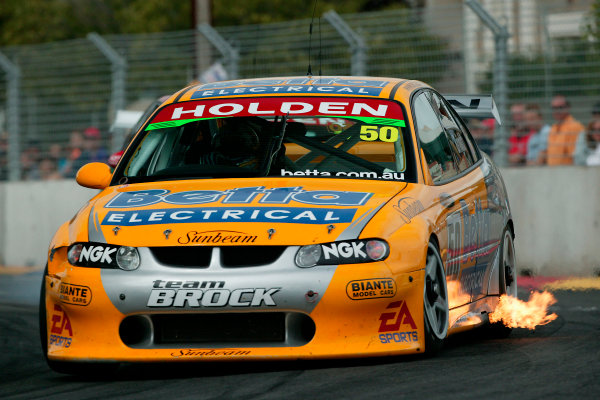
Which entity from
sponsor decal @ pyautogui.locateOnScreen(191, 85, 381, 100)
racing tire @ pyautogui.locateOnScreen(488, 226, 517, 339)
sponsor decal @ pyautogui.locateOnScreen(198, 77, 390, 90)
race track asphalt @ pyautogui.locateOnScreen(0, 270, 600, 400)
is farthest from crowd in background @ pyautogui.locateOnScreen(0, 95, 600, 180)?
sponsor decal @ pyautogui.locateOnScreen(191, 85, 381, 100)

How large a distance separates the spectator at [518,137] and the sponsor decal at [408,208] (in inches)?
271

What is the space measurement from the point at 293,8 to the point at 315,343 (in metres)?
43.8

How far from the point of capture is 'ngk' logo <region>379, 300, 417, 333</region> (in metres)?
5.81

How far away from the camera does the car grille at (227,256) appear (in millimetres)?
5789

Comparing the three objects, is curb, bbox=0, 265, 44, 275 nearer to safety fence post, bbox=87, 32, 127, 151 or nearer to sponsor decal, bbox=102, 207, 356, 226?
safety fence post, bbox=87, 32, 127, 151

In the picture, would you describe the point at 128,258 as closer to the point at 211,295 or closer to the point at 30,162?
the point at 211,295

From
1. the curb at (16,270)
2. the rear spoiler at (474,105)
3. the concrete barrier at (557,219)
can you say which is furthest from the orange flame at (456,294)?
the curb at (16,270)

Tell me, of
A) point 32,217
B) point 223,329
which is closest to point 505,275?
point 223,329

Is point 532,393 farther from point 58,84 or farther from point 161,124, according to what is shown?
point 58,84

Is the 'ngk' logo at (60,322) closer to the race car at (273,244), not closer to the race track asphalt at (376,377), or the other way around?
the race car at (273,244)

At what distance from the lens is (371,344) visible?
5793 millimetres

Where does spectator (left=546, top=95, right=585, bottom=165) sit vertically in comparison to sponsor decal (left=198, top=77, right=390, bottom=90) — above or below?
below

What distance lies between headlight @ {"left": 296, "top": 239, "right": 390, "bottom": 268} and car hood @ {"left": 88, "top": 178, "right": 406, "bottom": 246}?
32 millimetres

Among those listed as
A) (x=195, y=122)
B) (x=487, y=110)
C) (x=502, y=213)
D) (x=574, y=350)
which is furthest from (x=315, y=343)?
(x=487, y=110)
